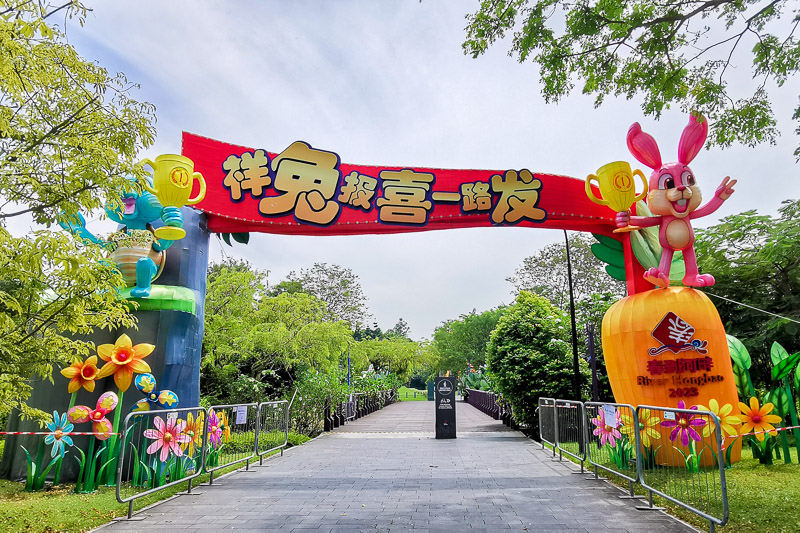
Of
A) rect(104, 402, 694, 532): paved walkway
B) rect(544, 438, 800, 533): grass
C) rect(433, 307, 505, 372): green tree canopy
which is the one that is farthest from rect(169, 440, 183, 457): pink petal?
rect(433, 307, 505, 372): green tree canopy

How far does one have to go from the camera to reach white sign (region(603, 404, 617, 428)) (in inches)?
316

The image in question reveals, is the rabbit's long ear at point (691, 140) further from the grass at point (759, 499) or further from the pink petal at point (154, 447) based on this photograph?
the pink petal at point (154, 447)

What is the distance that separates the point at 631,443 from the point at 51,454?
8.58 metres

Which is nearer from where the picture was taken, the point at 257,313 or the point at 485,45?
the point at 485,45

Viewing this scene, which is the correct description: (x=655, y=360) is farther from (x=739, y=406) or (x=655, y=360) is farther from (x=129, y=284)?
(x=129, y=284)

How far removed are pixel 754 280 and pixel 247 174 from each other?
42.2 feet

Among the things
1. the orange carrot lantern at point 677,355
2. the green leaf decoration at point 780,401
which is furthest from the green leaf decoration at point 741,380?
the orange carrot lantern at point 677,355

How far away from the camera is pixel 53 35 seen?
4.54 meters

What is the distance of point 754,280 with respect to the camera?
13820 millimetres

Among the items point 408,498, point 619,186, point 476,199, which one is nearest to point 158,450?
point 408,498

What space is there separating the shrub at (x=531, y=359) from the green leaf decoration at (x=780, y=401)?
543 centimetres

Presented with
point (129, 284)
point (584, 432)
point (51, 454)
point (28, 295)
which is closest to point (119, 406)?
point (51, 454)

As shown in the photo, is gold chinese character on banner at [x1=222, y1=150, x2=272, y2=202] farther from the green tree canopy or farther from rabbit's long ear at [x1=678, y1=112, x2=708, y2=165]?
the green tree canopy

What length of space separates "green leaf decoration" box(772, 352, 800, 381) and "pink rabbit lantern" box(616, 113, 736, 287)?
5.68ft
